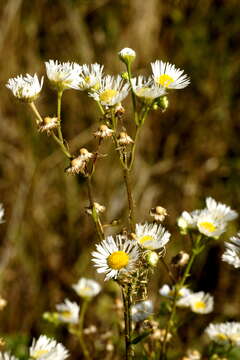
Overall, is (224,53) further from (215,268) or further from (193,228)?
(193,228)

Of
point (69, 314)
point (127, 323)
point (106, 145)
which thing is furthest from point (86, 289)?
point (106, 145)

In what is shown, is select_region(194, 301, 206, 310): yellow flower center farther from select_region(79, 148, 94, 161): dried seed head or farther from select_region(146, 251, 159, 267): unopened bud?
select_region(79, 148, 94, 161): dried seed head

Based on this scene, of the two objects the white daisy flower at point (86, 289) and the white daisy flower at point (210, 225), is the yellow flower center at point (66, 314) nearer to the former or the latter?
the white daisy flower at point (86, 289)

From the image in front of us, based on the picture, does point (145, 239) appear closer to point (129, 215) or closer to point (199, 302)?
point (129, 215)

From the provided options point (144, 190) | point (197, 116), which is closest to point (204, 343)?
point (144, 190)

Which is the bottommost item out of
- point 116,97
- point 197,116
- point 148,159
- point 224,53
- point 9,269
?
point 116,97

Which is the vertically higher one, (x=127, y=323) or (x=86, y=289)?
(x=86, y=289)

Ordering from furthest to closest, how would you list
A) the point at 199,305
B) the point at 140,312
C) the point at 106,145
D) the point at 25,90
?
the point at 106,145 → the point at 199,305 → the point at 140,312 → the point at 25,90
